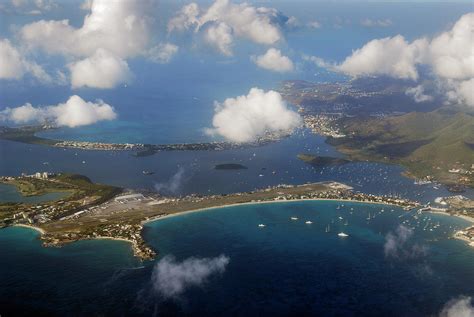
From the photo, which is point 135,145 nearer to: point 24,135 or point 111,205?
point 24,135

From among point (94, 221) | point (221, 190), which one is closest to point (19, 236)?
point (94, 221)

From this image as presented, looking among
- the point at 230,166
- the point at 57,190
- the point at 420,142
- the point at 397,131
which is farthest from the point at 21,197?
the point at 397,131

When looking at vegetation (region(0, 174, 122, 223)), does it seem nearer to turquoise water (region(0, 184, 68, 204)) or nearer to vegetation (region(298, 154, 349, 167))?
turquoise water (region(0, 184, 68, 204))

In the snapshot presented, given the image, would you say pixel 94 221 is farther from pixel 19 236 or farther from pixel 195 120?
pixel 195 120

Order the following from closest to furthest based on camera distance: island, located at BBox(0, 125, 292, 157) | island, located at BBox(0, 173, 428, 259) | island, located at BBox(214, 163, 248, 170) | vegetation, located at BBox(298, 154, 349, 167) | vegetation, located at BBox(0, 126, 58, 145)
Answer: island, located at BBox(0, 173, 428, 259) → island, located at BBox(214, 163, 248, 170) → vegetation, located at BBox(298, 154, 349, 167) → island, located at BBox(0, 125, 292, 157) → vegetation, located at BBox(0, 126, 58, 145)

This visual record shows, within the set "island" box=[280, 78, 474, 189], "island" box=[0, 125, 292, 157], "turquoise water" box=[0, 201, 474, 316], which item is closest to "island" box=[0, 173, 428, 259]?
"turquoise water" box=[0, 201, 474, 316]

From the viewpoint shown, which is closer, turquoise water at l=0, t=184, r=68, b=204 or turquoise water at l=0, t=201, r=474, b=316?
turquoise water at l=0, t=201, r=474, b=316
